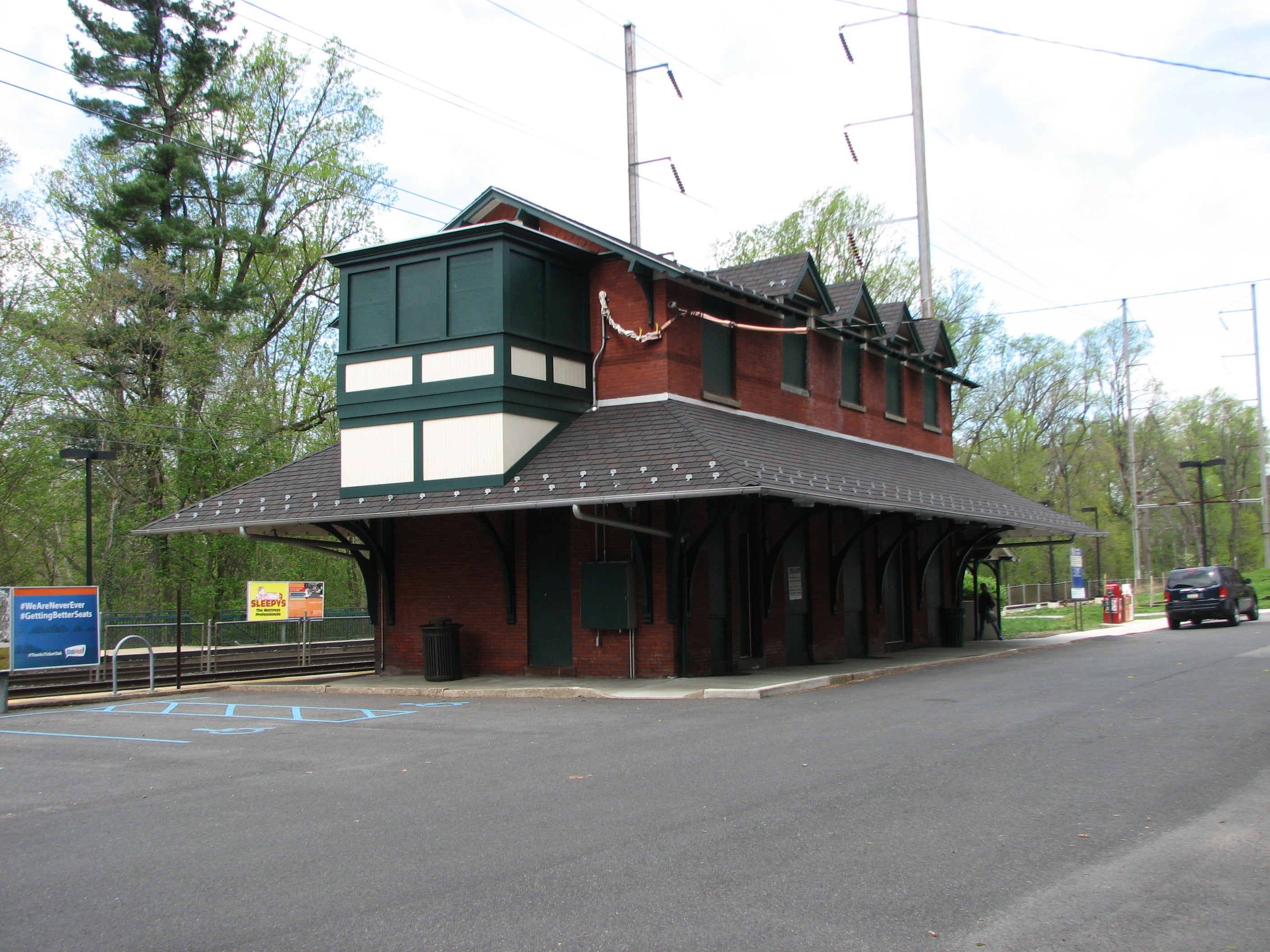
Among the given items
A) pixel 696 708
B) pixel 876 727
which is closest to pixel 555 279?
pixel 696 708

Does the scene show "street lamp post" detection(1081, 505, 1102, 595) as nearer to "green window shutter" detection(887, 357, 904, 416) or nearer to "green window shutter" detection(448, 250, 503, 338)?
"green window shutter" detection(887, 357, 904, 416)

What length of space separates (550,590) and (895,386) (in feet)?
41.8

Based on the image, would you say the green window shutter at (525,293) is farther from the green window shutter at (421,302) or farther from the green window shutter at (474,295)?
the green window shutter at (421,302)

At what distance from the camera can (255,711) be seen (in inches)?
634

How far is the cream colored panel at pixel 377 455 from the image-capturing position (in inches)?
747

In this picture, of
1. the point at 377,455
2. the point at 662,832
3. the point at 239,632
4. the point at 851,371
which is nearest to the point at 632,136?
the point at 851,371

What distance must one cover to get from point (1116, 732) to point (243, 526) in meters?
14.4

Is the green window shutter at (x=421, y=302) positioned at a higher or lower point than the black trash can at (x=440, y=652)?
higher

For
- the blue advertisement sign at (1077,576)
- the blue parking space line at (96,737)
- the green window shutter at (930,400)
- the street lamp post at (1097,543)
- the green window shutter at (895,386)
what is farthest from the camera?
the street lamp post at (1097,543)

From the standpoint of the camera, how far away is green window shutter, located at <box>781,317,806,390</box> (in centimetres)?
2255

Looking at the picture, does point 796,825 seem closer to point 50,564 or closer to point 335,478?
point 335,478

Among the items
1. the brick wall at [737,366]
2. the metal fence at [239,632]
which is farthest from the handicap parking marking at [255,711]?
the brick wall at [737,366]

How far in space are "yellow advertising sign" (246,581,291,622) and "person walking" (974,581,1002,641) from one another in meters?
18.3

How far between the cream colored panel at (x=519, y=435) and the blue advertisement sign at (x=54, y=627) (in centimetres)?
801
